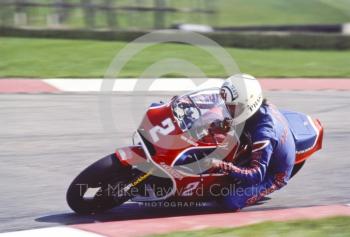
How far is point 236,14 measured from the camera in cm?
3378

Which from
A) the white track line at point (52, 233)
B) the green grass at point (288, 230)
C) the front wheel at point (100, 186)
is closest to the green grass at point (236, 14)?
the front wheel at point (100, 186)

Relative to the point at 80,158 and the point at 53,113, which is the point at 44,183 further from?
the point at 53,113

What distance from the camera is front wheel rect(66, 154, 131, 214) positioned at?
723 centimetres

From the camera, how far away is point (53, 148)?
10.4m

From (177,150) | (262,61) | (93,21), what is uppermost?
(93,21)

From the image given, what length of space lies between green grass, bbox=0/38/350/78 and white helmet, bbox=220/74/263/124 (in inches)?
384

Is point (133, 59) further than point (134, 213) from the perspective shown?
Yes

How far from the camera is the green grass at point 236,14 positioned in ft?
75.9

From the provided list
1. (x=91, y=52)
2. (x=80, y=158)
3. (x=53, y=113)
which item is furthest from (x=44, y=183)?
(x=91, y=52)

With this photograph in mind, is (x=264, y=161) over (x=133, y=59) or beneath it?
beneath

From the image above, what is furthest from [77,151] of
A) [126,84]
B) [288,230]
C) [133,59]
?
[133,59]

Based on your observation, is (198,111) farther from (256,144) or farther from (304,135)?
(304,135)

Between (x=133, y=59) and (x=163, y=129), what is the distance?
39.7 feet

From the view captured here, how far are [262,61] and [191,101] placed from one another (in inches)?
506
